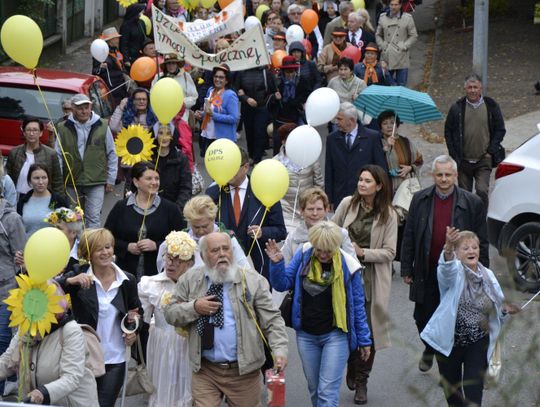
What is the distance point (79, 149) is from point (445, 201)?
460cm

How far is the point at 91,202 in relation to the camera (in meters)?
13.1

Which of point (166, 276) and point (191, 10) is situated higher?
point (166, 276)

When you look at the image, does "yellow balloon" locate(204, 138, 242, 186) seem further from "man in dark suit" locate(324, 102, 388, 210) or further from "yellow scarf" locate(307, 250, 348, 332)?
"man in dark suit" locate(324, 102, 388, 210)

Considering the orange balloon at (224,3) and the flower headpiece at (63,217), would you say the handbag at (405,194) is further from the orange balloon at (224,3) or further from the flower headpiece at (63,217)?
the orange balloon at (224,3)

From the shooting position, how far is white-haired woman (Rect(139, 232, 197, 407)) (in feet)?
29.8

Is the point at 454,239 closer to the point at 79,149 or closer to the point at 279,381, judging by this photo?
the point at 279,381

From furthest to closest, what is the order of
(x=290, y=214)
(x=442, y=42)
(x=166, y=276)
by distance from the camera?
(x=442, y=42)
(x=290, y=214)
(x=166, y=276)

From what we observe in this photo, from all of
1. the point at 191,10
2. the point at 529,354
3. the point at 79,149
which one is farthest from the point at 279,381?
the point at 191,10

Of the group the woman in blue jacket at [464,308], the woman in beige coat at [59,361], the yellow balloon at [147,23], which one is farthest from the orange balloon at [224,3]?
the woman in beige coat at [59,361]

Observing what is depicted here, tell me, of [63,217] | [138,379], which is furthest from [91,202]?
[138,379]

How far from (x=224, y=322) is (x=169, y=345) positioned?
1.20 meters

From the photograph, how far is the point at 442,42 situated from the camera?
26.8m

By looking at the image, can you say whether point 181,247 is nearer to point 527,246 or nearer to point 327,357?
point 327,357

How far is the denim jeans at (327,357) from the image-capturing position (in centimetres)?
861
